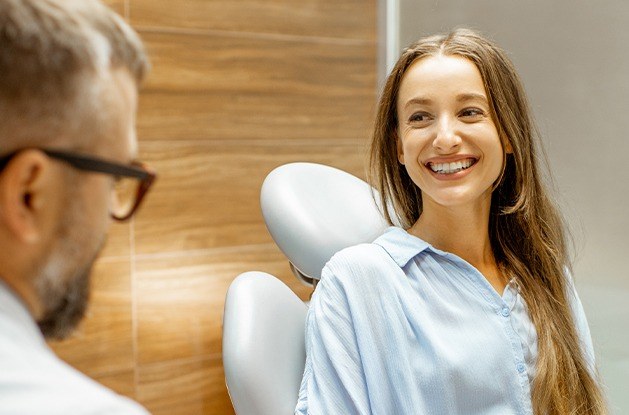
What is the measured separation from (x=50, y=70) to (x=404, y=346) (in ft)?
3.06

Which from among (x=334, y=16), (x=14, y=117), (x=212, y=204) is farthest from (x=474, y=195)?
(x=334, y=16)

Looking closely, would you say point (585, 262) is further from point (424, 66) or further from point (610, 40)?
point (424, 66)

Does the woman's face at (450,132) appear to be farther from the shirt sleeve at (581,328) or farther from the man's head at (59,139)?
the man's head at (59,139)

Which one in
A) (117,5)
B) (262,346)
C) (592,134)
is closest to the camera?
(262,346)

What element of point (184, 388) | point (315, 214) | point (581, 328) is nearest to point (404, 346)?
point (315, 214)

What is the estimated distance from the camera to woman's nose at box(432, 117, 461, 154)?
4.94 ft

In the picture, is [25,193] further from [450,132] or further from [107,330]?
[107,330]

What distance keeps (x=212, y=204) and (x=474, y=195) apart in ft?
5.11

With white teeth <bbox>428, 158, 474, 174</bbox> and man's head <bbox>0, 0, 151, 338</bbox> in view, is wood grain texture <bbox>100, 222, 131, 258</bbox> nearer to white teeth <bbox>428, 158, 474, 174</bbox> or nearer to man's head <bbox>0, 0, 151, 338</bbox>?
white teeth <bbox>428, 158, 474, 174</bbox>

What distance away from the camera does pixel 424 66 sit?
157 cm

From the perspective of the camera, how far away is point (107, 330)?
2811mm

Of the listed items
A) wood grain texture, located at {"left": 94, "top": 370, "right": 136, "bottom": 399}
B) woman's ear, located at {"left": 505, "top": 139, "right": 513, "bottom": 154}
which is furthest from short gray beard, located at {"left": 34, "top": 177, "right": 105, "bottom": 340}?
wood grain texture, located at {"left": 94, "top": 370, "right": 136, "bottom": 399}

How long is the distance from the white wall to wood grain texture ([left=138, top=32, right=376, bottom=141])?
848mm

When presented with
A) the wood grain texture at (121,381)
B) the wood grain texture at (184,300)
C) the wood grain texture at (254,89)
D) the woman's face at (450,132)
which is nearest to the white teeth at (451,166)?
the woman's face at (450,132)
